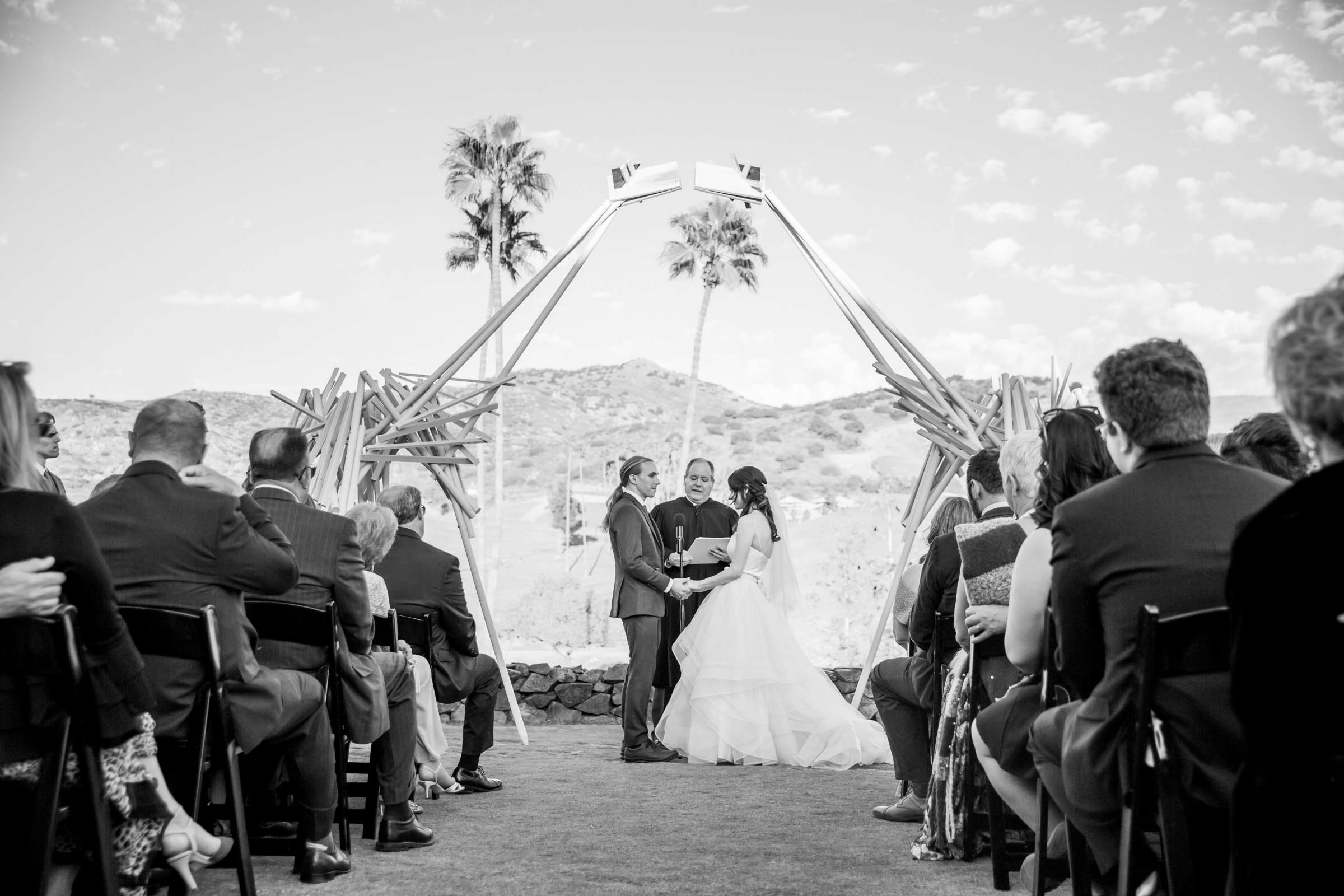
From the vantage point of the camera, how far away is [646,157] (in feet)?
33.0

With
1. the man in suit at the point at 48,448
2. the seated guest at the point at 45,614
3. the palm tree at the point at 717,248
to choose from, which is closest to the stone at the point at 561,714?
the man in suit at the point at 48,448

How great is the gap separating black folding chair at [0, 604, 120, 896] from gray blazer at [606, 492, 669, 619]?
5629 millimetres

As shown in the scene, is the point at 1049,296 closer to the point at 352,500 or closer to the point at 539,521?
the point at 539,521

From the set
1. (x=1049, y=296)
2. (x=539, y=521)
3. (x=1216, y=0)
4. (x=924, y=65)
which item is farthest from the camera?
(x=1049, y=296)

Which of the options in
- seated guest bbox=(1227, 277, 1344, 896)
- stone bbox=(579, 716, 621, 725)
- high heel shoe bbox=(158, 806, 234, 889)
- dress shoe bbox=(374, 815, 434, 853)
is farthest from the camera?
stone bbox=(579, 716, 621, 725)

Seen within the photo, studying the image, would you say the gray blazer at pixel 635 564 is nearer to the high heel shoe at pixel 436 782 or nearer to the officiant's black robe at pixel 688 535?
the officiant's black robe at pixel 688 535

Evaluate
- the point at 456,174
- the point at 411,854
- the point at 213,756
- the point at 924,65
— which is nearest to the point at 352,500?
the point at 411,854

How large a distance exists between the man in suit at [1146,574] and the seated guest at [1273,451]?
4.25 feet

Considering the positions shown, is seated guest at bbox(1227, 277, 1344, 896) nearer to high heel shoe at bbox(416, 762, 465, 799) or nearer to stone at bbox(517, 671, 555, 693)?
high heel shoe at bbox(416, 762, 465, 799)

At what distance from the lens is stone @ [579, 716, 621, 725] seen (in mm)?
10812

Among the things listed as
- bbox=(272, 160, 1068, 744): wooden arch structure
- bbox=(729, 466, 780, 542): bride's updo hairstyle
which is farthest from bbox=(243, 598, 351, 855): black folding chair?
bbox=(729, 466, 780, 542): bride's updo hairstyle

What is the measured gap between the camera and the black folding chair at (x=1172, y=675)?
258 centimetres

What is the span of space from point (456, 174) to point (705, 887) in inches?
1022

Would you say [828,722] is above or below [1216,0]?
below
